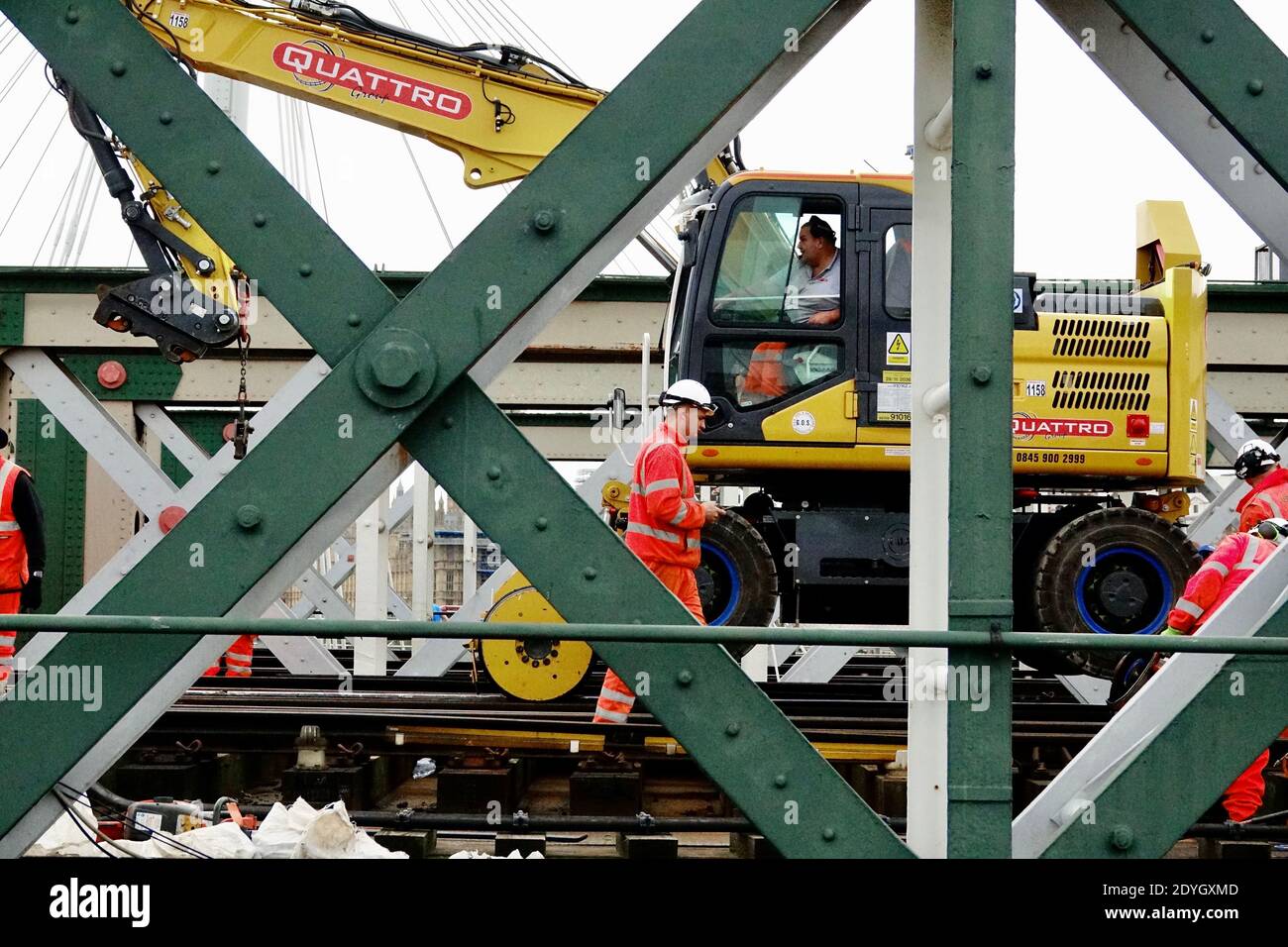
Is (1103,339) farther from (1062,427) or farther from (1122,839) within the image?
(1122,839)

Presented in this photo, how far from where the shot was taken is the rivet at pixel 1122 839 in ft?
7.43

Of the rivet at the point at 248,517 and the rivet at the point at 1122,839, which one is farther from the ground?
the rivet at the point at 248,517

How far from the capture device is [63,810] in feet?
7.72

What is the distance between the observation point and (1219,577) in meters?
6.30

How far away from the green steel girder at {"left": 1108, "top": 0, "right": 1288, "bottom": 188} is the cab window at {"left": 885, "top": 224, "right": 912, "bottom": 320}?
21.1 feet

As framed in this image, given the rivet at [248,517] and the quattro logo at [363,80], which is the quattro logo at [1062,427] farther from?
the rivet at [248,517]

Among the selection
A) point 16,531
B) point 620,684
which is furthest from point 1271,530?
point 16,531

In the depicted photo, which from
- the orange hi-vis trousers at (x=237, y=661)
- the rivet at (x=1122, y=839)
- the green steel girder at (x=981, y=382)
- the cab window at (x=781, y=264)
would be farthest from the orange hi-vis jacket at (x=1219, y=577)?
the orange hi-vis trousers at (x=237, y=661)

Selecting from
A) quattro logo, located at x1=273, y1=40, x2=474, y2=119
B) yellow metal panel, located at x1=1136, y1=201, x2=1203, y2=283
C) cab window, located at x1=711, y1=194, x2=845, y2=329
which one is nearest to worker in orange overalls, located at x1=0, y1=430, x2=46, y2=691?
quattro logo, located at x1=273, y1=40, x2=474, y2=119

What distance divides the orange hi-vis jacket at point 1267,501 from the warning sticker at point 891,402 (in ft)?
7.74

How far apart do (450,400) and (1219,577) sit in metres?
5.26
